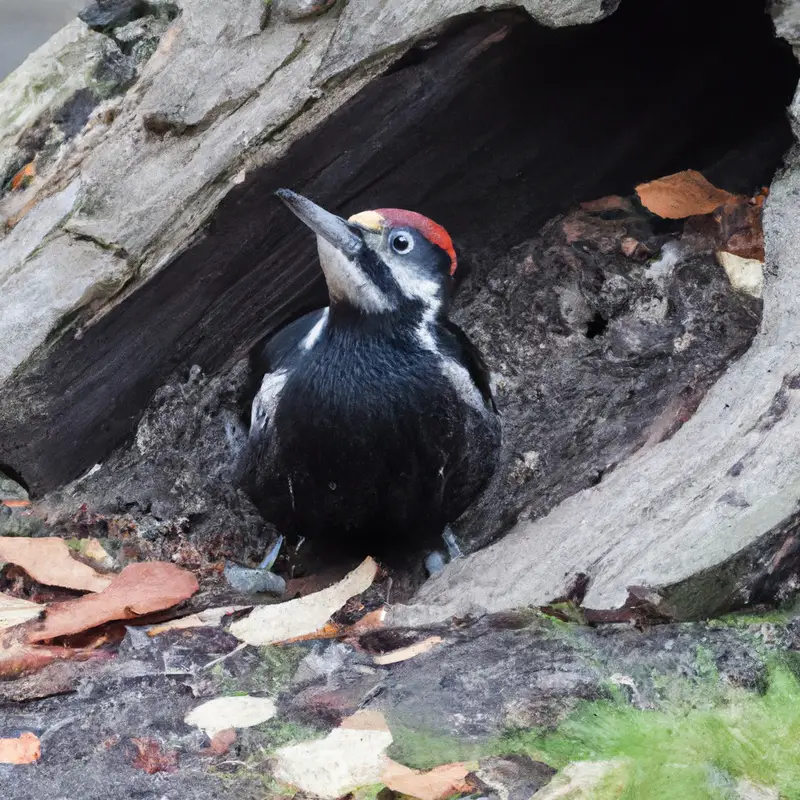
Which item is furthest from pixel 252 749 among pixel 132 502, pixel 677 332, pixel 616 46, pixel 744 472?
pixel 616 46

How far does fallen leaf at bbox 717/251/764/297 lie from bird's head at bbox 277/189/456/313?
0.85 m

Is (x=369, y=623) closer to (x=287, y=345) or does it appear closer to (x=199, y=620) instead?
(x=199, y=620)

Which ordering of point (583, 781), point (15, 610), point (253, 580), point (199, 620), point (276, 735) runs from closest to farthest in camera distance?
point (583, 781) < point (276, 735) < point (199, 620) < point (15, 610) < point (253, 580)

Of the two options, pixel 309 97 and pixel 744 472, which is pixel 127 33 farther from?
pixel 744 472

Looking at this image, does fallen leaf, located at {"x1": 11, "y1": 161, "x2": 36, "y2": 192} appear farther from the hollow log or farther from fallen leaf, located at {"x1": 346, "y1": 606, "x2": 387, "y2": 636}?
fallen leaf, located at {"x1": 346, "y1": 606, "x2": 387, "y2": 636}

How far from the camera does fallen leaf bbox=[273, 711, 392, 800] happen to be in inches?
62.7

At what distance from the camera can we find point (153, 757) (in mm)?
1646

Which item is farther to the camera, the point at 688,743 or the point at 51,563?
the point at 51,563

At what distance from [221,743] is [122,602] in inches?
24.6

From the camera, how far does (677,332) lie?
301 cm

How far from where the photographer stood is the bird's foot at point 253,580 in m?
2.72

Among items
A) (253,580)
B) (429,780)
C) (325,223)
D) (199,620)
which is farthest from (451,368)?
(429,780)

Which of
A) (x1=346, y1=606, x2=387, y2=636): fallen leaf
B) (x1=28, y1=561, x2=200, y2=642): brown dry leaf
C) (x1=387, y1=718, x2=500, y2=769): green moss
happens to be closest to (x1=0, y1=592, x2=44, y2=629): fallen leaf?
(x1=28, y1=561, x2=200, y2=642): brown dry leaf

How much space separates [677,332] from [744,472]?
3.40ft
